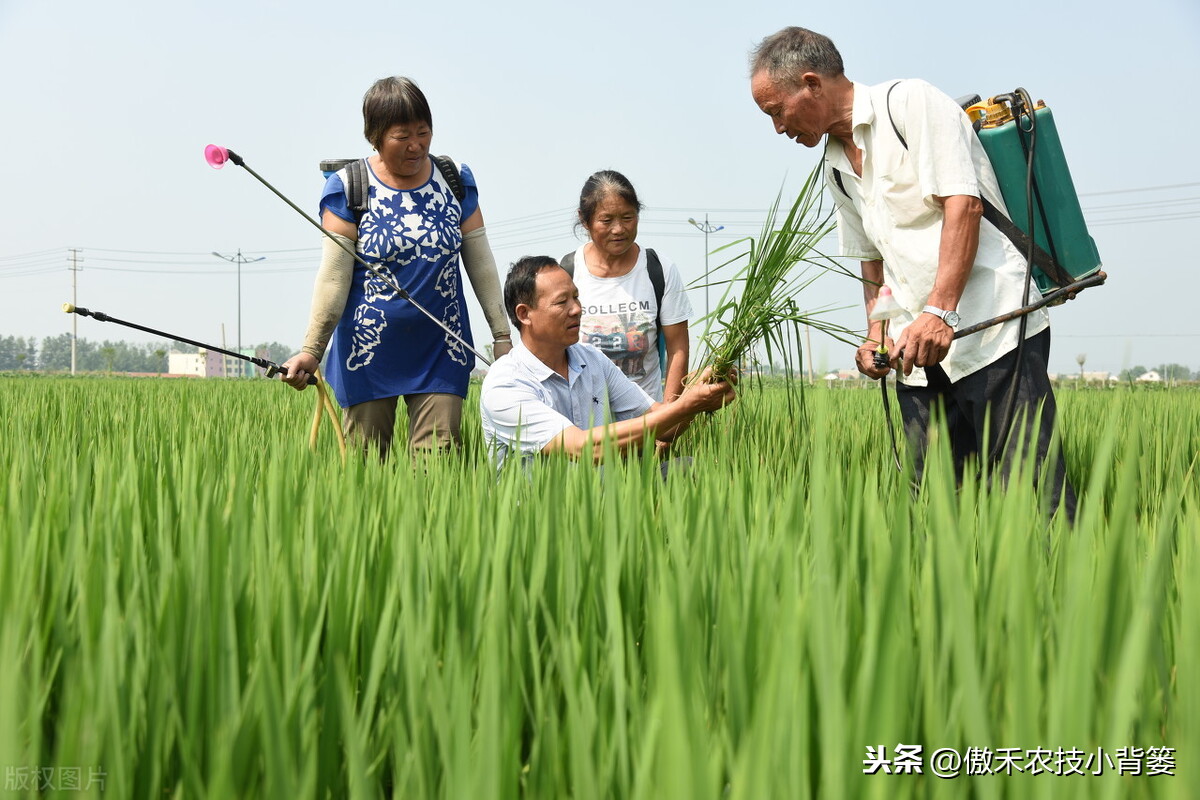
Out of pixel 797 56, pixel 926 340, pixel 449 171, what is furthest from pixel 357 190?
pixel 926 340

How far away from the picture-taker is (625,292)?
3.14m

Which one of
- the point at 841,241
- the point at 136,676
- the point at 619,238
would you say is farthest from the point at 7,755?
→ the point at 619,238

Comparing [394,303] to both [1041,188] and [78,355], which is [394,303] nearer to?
[1041,188]

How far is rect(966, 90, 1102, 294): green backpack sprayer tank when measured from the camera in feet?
6.66

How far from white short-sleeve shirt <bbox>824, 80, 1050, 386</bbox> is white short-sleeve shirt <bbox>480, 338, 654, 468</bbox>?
32.6 inches

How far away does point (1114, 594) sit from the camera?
78 cm

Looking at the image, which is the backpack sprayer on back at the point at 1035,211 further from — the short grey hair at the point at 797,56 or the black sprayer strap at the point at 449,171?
the black sprayer strap at the point at 449,171

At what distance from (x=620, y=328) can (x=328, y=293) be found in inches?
39.4

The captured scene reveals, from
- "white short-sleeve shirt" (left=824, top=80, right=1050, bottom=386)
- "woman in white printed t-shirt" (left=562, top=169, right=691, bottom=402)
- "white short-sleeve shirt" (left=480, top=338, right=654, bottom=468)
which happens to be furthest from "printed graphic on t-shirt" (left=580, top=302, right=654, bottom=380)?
"white short-sleeve shirt" (left=824, top=80, right=1050, bottom=386)

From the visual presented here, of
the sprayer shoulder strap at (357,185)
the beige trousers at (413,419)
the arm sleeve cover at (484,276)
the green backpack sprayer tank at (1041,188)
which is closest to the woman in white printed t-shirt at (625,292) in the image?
the arm sleeve cover at (484,276)

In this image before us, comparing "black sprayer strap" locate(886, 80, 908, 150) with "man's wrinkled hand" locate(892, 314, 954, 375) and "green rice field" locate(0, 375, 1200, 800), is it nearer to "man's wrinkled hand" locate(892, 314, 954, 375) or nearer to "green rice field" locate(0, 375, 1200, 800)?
"man's wrinkled hand" locate(892, 314, 954, 375)

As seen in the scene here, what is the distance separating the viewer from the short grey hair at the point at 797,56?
7.06 ft

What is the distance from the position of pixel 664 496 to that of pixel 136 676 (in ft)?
2.89

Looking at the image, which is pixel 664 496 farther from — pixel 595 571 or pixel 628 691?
pixel 628 691
